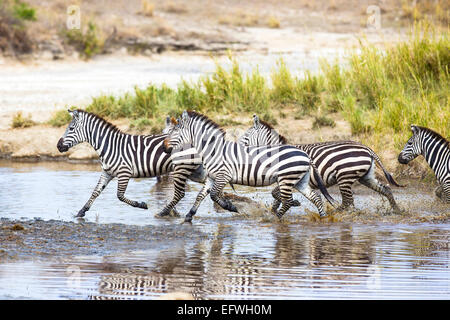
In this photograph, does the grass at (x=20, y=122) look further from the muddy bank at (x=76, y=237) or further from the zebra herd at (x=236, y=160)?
the muddy bank at (x=76, y=237)

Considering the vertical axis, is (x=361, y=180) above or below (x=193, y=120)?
below

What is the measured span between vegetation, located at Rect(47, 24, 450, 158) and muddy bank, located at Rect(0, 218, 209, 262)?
248 inches

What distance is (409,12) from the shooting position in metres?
29.2

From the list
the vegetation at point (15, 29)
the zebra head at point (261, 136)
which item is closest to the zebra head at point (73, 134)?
the zebra head at point (261, 136)

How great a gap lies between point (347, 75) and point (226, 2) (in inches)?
704

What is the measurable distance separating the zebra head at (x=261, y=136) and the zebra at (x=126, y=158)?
0.86 metres

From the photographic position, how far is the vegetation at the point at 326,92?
14828 millimetres

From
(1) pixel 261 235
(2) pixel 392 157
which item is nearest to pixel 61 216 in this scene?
(1) pixel 261 235

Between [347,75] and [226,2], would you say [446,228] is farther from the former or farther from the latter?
[226,2]

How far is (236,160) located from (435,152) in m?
2.74

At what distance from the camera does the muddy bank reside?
778 cm

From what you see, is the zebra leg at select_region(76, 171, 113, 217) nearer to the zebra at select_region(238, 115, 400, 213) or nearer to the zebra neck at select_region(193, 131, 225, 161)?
the zebra neck at select_region(193, 131, 225, 161)

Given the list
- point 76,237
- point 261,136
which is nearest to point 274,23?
point 261,136

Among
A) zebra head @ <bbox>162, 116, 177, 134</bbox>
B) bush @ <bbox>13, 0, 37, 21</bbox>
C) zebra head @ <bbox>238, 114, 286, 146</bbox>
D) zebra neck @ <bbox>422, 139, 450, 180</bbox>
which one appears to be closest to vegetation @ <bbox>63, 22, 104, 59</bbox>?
bush @ <bbox>13, 0, 37, 21</bbox>
